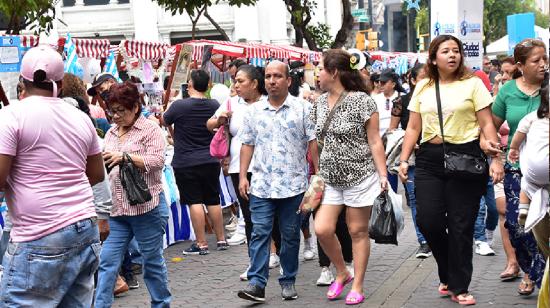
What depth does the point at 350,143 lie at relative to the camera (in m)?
7.77

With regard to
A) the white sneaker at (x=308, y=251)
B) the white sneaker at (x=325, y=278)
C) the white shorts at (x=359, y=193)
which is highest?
the white shorts at (x=359, y=193)

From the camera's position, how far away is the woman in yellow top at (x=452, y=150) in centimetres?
740

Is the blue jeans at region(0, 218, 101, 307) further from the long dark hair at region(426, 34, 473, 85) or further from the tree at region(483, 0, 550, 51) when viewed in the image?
the tree at region(483, 0, 550, 51)

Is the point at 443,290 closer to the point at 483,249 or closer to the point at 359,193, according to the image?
the point at 359,193

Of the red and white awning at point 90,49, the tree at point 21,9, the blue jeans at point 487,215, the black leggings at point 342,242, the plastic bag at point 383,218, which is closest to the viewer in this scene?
the plastic bag at point 383,218

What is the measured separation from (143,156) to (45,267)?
2224 mm

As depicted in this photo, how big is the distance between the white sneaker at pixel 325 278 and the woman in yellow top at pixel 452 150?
135 centimetres

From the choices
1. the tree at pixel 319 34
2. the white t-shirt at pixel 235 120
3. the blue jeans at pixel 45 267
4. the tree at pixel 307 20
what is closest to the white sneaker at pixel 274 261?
the white t-shirt at pixel 235 120

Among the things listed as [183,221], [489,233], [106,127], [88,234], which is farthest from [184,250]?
[88,234]

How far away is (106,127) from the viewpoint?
9445mm

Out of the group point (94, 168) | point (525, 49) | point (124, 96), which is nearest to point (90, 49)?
point (124, 96)

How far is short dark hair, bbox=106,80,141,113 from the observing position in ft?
23.0

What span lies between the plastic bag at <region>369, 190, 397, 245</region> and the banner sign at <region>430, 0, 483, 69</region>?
430cm

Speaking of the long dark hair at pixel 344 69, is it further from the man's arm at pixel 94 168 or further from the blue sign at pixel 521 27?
the blue sign at pixel 521 27
